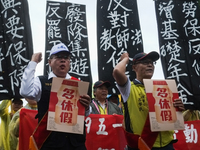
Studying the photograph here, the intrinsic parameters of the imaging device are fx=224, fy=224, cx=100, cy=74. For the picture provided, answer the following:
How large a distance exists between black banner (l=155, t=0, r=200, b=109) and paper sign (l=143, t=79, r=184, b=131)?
2.77 metres

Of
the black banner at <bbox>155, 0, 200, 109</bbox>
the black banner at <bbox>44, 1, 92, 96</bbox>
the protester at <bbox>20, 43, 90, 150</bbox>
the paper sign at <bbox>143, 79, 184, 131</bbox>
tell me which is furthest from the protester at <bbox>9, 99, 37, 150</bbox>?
the black banner at <bbox>155, 0, 200, 109</bbox>

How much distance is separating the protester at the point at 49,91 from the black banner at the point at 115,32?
2848mm

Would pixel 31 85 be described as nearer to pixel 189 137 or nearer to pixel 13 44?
pixel 13 44

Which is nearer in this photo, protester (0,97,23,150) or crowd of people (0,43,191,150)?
crowd of people (0,43,191,150)

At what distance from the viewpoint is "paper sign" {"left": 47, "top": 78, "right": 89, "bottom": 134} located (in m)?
2.26

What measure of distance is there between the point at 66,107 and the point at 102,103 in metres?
2.54

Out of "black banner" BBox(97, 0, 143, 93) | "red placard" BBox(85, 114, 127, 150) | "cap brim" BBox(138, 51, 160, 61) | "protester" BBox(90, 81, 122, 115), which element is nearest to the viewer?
"cap brim" BBox(138, 51, 160, 61)

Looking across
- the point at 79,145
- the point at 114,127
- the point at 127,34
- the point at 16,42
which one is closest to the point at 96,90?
the point at 114,127

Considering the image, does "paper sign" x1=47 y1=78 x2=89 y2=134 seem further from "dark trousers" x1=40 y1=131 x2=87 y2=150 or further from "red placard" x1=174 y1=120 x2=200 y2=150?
"red placard" x1=174 y1=120 x2=200 y2=150

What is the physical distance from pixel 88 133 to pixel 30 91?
2205mm

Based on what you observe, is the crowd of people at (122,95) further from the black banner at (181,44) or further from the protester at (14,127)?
the black banner at (181,44)

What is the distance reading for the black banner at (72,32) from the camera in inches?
232

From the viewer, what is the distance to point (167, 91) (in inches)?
102

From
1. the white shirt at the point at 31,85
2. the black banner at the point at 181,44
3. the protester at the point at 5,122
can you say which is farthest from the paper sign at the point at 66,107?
the black banner at the point at 181,44
